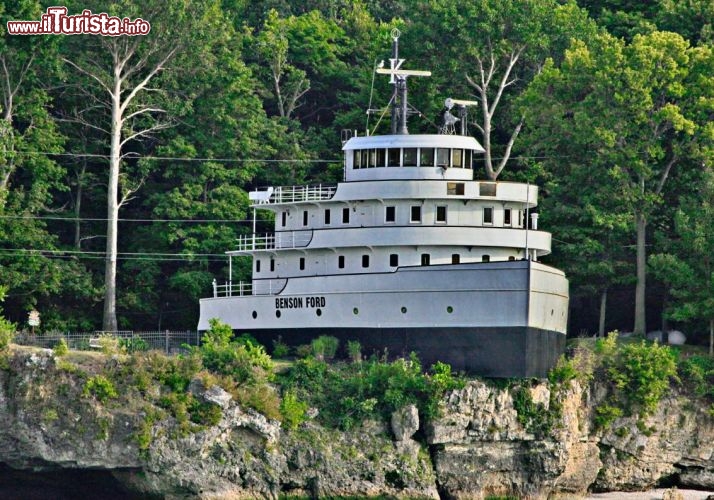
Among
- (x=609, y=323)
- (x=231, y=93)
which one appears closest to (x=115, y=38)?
(x=231, y=93)

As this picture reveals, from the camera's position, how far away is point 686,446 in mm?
62656

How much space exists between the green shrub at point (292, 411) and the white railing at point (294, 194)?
796cm

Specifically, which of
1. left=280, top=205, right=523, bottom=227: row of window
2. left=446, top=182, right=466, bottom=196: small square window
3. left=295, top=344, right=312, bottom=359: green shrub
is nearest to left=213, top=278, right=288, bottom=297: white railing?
left=295, top=344, right=312, bottom=359: green shrub

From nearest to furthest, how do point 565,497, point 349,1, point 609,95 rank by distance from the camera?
point 565,497 → point 609,95 → point 349,1

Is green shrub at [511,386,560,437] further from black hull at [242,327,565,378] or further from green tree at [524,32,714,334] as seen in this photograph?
green tree at [524,32,714,334]

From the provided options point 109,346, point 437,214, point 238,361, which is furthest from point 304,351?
point 109,346

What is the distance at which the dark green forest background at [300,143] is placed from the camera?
6788 cm

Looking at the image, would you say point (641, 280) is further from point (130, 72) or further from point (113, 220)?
point (130, 72)

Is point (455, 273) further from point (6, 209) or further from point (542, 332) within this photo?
point (6, 209)

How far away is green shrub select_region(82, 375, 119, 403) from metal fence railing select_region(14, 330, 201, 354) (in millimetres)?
2586

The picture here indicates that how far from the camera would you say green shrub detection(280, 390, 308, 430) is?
188 ft

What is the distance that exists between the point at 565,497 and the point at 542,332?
4.80 m

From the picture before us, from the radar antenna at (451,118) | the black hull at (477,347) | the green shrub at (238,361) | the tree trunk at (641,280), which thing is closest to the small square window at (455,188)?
the radar antenna at (451,118)

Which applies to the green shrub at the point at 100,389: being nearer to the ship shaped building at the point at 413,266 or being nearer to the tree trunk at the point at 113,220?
the ship shaped building at the point at 413,266
